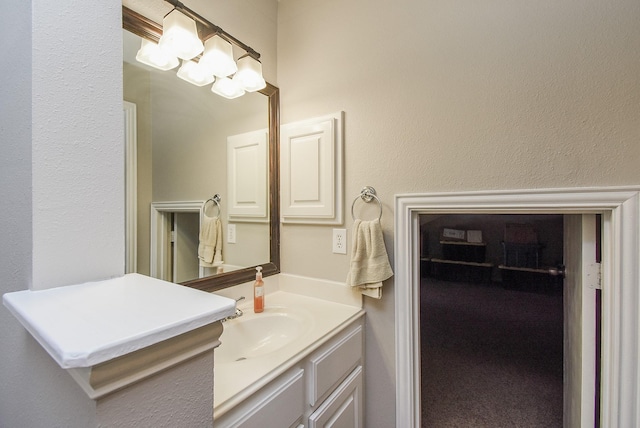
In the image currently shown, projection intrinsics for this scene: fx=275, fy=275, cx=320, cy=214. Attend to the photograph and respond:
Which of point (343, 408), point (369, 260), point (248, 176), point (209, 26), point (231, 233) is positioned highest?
point (209, 26)

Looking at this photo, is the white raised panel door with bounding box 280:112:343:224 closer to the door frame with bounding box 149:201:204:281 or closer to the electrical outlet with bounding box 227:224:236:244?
the electrical outlet with bounding box 227:224:236:244

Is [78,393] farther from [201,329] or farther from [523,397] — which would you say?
[523,397]

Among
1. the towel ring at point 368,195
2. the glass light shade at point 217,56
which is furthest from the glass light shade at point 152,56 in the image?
the towel ring at point 368,195

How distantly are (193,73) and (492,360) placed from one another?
9.62ft

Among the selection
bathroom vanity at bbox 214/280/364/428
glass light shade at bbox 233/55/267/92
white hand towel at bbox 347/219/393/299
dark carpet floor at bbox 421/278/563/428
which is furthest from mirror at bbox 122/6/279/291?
dark carpet floor at bbox 421/278/563/428

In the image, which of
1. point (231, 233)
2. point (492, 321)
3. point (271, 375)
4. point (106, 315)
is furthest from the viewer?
point (492, 321)

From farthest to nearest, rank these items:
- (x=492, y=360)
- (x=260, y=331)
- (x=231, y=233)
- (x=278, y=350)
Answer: (x=492, y=360)
(x=231, y=233)
(x=260, y=331)
(x=278, y=350)

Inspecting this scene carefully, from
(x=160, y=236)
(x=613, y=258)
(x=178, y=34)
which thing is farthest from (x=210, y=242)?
(x=613, y=258)

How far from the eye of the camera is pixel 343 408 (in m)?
1.13

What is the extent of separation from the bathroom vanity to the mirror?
0.26 metres

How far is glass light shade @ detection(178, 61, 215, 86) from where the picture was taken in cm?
115

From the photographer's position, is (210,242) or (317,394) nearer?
(317,394)

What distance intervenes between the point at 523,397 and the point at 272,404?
6.54ft

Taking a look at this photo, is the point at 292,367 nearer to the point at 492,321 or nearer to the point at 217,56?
the point at 217,56
